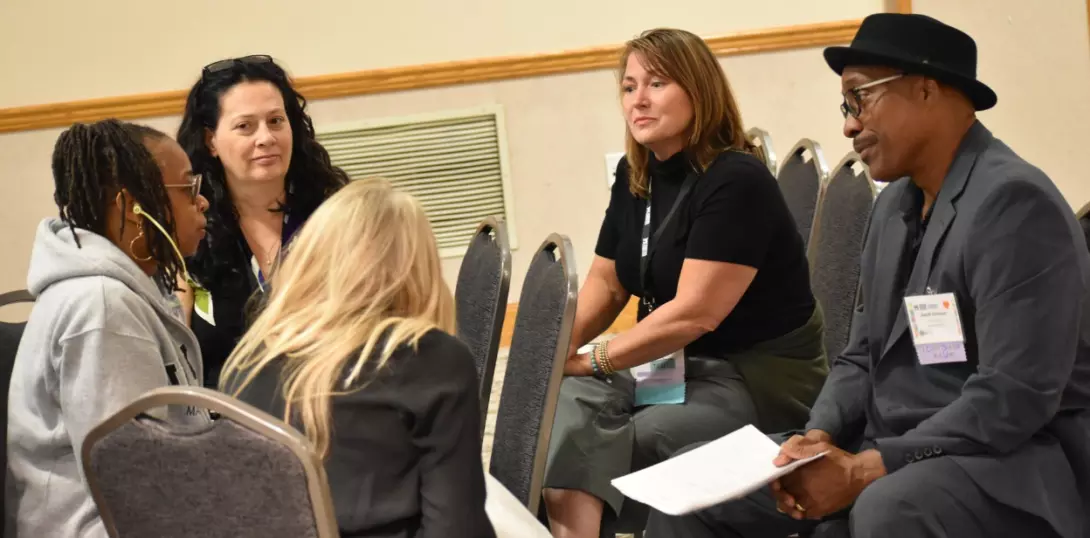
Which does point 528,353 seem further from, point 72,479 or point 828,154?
point 828,154

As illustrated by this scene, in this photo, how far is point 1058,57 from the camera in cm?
519

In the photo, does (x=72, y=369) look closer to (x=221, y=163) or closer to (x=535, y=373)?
(x=535, y=373)

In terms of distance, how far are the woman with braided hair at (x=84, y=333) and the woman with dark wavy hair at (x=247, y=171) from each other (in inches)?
30.6

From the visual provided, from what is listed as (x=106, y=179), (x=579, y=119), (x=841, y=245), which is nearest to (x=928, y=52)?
(x=841, y=245)

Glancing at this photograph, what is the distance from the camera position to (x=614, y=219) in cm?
292

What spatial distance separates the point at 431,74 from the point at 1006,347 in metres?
3.91

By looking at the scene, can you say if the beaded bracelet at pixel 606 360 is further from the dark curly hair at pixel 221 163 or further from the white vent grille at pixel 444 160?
the white vent grille at pixel 444 160

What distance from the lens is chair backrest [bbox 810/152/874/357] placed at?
2.81 m

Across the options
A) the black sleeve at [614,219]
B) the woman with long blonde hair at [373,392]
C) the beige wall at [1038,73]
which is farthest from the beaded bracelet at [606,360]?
the beige wall at [1038,73]

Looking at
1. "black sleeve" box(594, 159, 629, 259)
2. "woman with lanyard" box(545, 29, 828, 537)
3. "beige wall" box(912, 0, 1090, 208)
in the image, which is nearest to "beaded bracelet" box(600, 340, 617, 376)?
"woman with lanyard" box(545, 29, 828, 537)

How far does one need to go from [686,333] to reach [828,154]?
3.15 m

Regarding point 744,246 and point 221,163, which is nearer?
point 744,246

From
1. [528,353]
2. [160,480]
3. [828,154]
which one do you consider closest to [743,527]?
[528,353]

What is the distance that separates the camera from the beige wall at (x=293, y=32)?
5320 millimetres
